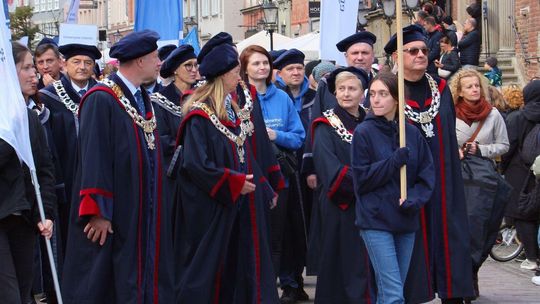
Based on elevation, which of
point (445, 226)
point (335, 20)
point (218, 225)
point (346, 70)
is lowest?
point (445, 226)

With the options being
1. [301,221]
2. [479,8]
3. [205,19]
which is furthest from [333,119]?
[205,19]

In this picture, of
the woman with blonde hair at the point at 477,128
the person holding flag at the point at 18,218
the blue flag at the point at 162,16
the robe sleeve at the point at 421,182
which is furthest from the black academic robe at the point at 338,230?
the blue flag at the point at 162,16

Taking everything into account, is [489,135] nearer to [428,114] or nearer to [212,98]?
[428,114]

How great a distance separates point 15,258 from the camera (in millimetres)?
7578

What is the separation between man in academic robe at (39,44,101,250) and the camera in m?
10.5

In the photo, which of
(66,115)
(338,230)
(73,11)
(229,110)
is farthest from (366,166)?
(73,11)

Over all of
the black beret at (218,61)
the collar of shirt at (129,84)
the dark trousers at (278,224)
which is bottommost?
the dark trousers at (278,224)

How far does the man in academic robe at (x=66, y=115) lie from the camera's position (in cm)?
1050

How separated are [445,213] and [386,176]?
128cm

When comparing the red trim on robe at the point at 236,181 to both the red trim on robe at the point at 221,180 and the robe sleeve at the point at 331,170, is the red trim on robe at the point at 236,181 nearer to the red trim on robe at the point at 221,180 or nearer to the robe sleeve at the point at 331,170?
the red trim on robe at the point at 221,180

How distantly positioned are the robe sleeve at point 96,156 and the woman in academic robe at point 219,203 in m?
0.98

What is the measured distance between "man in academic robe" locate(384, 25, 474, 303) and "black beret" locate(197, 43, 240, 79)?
143 centimetres

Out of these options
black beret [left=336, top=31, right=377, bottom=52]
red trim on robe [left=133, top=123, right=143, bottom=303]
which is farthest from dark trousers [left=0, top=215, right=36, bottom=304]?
black beret [left=336, top=31, right=377, bottom=52]

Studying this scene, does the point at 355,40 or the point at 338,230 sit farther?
the point at 355,40
